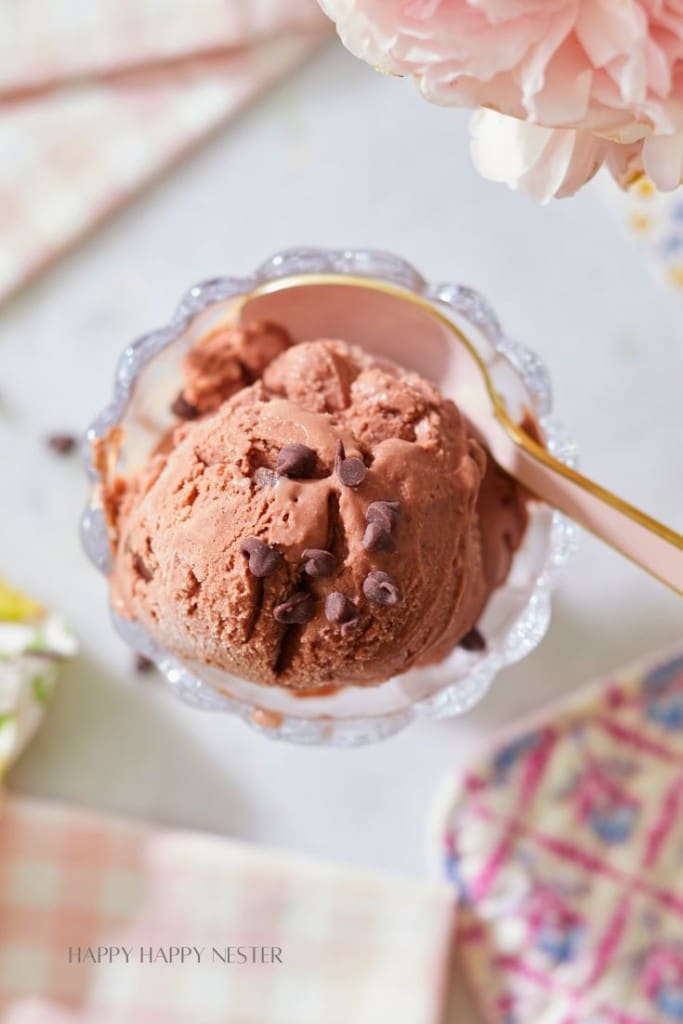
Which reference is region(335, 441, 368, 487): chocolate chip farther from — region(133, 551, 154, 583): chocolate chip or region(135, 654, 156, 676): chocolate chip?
region(135, 654, 156, 676): chocolate chip

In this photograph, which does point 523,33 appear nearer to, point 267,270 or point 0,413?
point 267,270

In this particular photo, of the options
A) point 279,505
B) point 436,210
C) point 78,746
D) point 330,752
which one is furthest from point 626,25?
point 78,746

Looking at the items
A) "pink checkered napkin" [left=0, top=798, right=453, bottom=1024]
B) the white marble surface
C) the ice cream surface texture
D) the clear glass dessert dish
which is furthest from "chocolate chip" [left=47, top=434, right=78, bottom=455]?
"pink checkered napkin" [left=0, top=798, right=453, bottom=1024]

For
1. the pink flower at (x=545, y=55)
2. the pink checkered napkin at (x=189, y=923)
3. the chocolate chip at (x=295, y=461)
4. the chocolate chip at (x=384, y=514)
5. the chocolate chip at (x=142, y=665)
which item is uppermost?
the pink flower at (x=545, y=55)

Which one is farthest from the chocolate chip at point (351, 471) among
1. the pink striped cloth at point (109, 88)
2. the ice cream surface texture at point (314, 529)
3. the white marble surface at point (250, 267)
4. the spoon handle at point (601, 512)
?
the pink striped cloth at point (109, 88)

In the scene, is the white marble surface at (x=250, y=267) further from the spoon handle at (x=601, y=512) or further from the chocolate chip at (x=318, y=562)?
the chocolate chip at (x=318, y=562)

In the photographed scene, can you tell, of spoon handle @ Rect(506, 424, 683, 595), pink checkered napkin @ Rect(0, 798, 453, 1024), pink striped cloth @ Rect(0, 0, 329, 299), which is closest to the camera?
spoon handle @ Rect(506, 424, 683, 595)

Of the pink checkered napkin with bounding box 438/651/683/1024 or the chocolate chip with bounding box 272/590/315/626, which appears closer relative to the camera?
the chocolate chip with bounding box 272/590/315/626

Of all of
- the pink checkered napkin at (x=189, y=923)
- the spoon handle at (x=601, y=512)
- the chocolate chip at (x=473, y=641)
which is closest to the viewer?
the spoon handle at (x=601, y=512)
